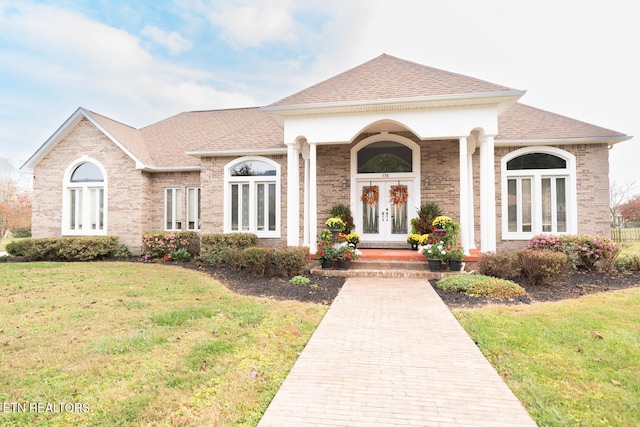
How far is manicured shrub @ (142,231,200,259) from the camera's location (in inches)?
483

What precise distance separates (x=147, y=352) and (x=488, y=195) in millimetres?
8966

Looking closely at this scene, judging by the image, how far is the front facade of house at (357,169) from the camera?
9.15 metres

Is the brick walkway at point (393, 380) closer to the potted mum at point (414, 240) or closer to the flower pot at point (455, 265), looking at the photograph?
the flower pot at point (455, 265)

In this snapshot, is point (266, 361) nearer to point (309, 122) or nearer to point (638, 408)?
point (638, 408)

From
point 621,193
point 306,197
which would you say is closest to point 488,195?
point 306,197

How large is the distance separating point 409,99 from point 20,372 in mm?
9258

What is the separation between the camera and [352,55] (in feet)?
72.4

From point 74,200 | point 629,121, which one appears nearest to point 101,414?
point 74,200

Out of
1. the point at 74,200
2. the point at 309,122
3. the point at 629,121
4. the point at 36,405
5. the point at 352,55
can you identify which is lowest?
the point at 36,405

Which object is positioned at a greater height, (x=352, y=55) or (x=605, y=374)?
(x=352, y=55)

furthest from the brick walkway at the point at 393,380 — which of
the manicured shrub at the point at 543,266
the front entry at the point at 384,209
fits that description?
the front entry at the point at 384,209

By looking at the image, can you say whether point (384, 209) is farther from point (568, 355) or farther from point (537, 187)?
point (568, 355)

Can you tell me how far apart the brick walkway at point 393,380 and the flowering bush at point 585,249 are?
20.0 feet

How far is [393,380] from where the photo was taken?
3195mm
